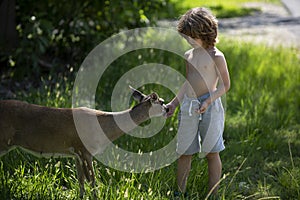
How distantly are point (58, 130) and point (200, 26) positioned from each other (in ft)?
3.79

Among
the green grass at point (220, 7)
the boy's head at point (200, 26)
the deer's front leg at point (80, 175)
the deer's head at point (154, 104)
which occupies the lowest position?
the green grass at point (220, 7)

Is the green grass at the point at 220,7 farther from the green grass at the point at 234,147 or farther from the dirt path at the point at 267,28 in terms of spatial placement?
the green grass at the point at 234,147

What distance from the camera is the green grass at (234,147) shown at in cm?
359

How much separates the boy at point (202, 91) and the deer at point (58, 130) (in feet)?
1.04

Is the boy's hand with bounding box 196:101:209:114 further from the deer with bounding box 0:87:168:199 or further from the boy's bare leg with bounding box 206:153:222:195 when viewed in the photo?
the boy's bare leg with bounding box 206:153:222:195

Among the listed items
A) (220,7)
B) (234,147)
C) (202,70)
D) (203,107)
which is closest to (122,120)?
(203,107)

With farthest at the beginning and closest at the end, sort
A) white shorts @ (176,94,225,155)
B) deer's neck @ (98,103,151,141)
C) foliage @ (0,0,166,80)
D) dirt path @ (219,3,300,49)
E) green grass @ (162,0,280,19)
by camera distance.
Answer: green grass @ (162,0,280,19) → dirt path @ (219,3,300,49) → foliage @ (0,0,166,80) → white shorts @ (176,94,225,155) → deer's neck @ (98,103,151,141)

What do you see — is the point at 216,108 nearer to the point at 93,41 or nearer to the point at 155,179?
the point at 155,179

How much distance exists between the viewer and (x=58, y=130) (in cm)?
348

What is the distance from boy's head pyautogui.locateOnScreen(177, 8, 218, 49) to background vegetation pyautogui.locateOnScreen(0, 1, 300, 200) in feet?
3.02

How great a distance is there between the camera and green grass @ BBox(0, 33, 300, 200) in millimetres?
3586

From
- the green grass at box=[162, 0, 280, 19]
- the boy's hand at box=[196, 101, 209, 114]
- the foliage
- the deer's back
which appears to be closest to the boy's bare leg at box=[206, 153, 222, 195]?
the boy's hand at box=[196, 101, 209, 114]

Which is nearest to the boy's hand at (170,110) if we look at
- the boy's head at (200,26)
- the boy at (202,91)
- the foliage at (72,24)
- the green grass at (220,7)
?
the boy at (202,91)

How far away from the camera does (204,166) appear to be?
4164mm
